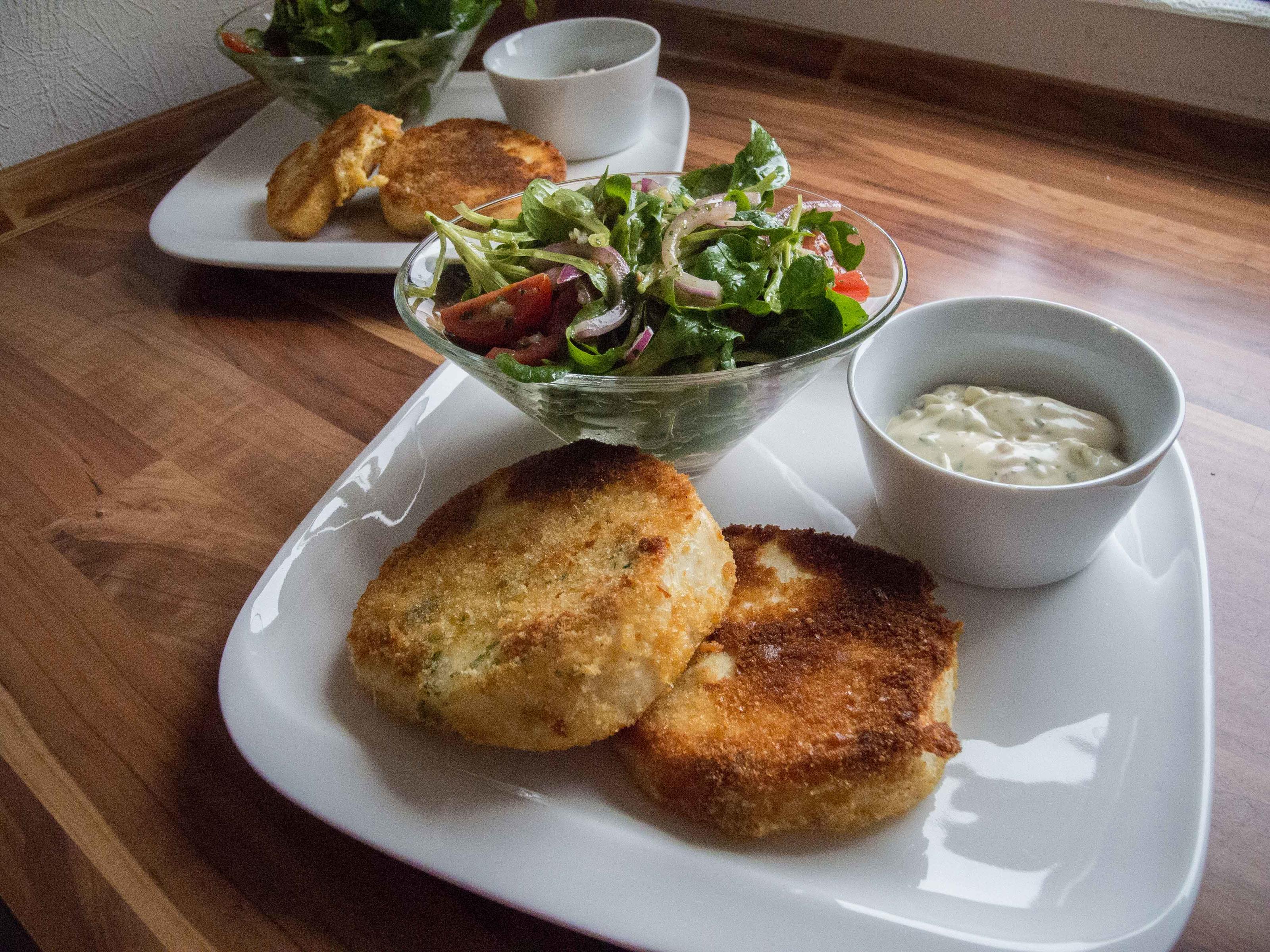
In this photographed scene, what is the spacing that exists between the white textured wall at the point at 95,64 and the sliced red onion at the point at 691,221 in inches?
109

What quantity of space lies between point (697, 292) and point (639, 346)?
150 millimetres

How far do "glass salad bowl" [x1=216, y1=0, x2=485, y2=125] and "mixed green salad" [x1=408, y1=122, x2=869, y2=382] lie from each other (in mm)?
1528

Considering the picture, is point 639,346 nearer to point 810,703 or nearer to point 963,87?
point 810,703

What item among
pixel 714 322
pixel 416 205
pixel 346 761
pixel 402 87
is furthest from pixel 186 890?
pixel 402 87

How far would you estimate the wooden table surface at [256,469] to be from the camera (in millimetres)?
1246

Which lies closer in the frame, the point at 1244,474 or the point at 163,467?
the point at 1244,474

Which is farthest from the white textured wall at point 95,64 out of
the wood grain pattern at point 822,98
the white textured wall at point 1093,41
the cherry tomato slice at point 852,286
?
the cherry tomato slice at point 852,286

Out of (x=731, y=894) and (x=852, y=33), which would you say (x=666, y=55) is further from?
(x=731, y=894)

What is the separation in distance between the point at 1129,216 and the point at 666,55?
2145 millimetres

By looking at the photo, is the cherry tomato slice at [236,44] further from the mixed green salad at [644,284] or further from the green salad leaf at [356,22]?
the mixed green salad at [644,284]

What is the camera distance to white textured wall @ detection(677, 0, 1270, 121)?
105 inches

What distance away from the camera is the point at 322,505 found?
1.68 m

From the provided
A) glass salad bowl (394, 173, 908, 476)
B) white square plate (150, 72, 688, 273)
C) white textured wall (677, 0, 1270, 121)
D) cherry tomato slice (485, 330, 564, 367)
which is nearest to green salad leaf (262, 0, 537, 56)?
white square plate (150, 72, 688, 273)

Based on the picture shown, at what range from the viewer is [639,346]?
1.57 metres
